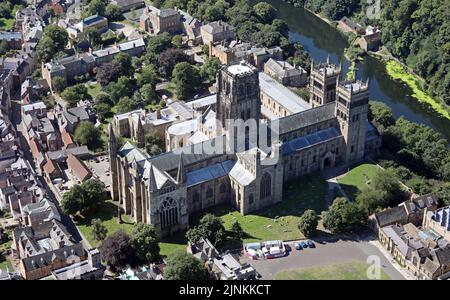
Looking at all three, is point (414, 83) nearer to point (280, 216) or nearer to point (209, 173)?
point (280, 216)

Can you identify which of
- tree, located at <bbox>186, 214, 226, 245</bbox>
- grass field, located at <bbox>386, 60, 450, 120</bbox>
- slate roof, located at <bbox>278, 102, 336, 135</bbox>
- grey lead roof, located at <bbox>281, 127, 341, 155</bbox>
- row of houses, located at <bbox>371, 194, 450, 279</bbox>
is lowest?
grass field, located at <bbox>386, 60, 450, 120</bbox>

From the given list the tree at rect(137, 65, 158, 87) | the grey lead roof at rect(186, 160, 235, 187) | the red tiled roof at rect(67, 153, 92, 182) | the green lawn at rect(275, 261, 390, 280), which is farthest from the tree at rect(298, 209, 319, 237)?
the tree at rect(137, 65, 158, 87)

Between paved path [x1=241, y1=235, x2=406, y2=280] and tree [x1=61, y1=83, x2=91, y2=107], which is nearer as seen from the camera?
paved path [x1=241, y1=235, x2=406, y2=280]

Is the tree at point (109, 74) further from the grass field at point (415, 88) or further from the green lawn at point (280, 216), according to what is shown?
the grass field at point (415, 88)

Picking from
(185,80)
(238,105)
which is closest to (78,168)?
(238,105)

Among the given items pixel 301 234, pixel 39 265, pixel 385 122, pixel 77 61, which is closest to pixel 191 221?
pixel 301 234

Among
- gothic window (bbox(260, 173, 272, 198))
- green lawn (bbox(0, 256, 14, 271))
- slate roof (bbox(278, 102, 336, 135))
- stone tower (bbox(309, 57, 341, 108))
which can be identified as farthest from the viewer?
stone tower (bbox(309, 57, 341, 108))

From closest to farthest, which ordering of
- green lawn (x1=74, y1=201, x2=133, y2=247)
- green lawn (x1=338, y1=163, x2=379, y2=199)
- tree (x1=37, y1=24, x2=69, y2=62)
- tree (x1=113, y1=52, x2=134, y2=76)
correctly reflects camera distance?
green lawn (x1=74, y1=201, x2=133, y2=247) → green lawn (x1=338, y1=163, x2=379, y2=199) → tree (x1=113, y1=52, x2=134, y2=76) → tree (x1=37, y1=24, x2=69, y2=62)

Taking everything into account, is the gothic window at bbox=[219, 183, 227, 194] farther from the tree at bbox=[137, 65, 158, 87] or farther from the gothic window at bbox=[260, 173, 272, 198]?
the tree at bbox=[137, 65, 158, 87]

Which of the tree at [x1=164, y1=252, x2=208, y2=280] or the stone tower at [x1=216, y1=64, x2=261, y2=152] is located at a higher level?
the stone tower at [x1=216, y1=64, x2=261, y2=152]
